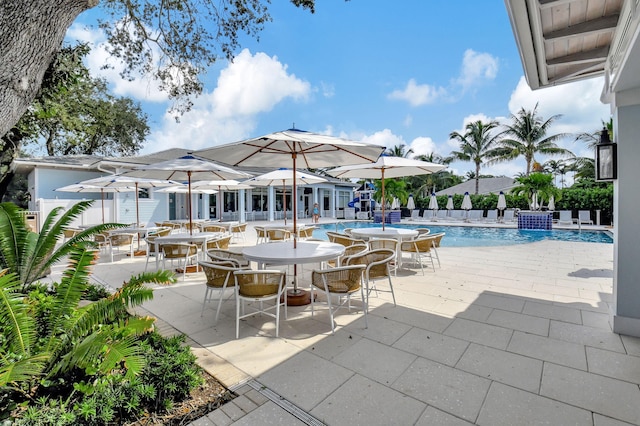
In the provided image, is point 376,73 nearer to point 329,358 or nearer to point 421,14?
point 421,14

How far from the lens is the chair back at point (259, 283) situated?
3.66 metres

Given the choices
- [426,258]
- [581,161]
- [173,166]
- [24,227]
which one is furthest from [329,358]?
[581,161]

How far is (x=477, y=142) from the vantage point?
28859mm

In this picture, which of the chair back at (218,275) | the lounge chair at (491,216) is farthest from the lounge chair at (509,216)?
the chair back at (218,275)

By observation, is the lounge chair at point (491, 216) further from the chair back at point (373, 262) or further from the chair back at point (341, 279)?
the chair back at point (341, 279)

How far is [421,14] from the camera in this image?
10.4 metres

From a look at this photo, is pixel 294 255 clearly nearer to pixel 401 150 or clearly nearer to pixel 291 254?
pixel 291 254

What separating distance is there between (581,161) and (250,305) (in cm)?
3467

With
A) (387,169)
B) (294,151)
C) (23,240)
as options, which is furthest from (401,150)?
(23,240)

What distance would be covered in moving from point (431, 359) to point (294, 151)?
326cm

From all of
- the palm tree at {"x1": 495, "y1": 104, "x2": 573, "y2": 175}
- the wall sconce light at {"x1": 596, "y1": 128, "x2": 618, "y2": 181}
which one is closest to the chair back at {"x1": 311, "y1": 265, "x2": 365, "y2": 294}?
the wall sconce light at {"x1": 596, "y1": 128, "x2": 618, "y2": 181}

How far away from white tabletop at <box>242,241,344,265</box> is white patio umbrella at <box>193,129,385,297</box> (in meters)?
0.27

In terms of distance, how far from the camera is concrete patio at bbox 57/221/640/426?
2.27m

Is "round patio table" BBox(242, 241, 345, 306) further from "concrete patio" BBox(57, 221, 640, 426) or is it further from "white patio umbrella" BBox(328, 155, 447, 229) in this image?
"white patio umbrella" BBox(328, 155, 447, 229)
